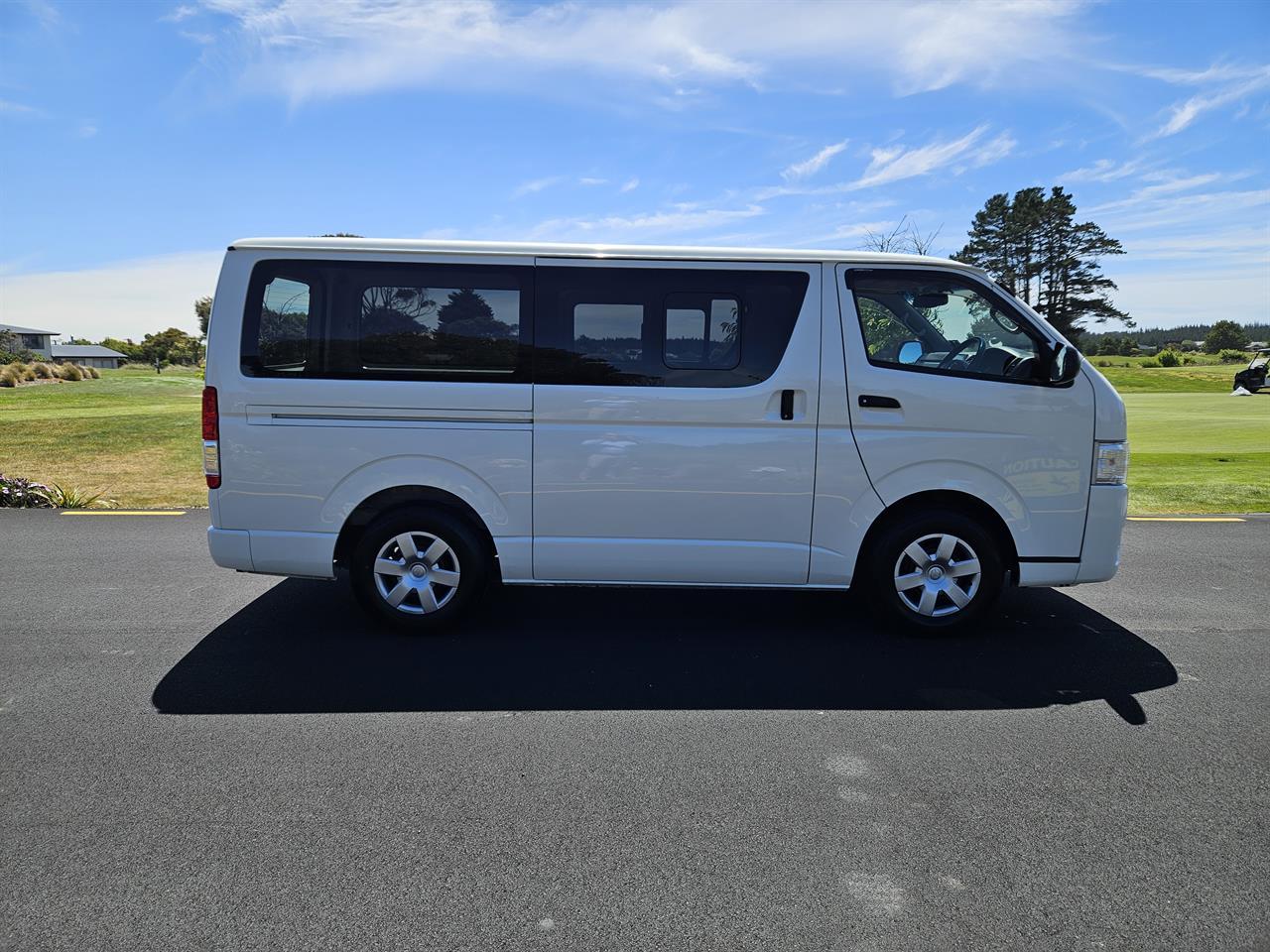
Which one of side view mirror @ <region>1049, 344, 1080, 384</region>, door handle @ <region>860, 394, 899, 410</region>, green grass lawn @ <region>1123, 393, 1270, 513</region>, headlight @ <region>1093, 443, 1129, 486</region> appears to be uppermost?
side view mirror @ <region>1049, 344, 1080, 384</region>

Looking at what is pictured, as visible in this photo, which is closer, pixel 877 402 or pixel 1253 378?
pixel 877 402

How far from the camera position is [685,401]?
4758 millimetres

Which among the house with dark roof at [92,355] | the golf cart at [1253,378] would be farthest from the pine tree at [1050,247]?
the house with dark roof at [92,355]

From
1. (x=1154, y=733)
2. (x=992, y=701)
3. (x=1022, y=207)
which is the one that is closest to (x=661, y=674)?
(x=992, y=701)

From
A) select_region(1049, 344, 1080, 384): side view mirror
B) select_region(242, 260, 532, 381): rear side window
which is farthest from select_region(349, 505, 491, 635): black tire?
select_region(1049, 344, 1080, 384): side view mirror

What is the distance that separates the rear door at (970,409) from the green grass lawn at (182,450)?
5646 mm

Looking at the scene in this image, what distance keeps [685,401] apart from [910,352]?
132 cm

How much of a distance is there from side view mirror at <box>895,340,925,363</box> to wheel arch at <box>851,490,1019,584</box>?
764 mm

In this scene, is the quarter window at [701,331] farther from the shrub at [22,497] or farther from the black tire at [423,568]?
the shrub at [22,497]

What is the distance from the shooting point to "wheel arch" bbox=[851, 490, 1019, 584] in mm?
4953

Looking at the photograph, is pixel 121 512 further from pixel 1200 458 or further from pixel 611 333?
pixel 1200 458

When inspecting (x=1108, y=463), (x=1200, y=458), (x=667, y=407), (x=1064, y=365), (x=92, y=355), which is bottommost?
(x=1200, y=458)

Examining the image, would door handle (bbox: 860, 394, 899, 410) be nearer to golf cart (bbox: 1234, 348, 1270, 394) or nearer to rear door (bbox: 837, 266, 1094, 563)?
rear door (bbox: 837, 266, 1094, 563)

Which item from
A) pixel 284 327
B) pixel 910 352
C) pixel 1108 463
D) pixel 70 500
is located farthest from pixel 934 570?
pixel 70 500
